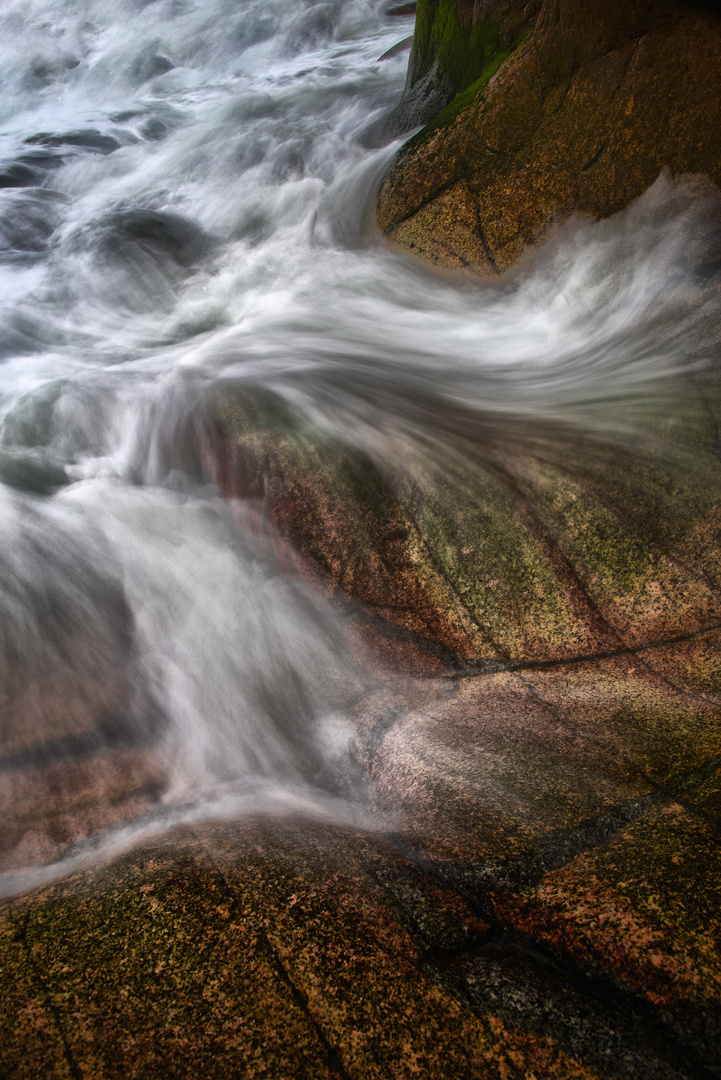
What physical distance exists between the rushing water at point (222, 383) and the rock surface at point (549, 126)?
11.4 inches

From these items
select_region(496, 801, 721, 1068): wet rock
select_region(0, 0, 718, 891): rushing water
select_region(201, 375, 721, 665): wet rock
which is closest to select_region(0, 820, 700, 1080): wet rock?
select_region(496, 801, 721, 1068): wet rock

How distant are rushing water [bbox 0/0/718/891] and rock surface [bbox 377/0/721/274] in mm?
288

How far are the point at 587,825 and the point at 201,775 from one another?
169 cm

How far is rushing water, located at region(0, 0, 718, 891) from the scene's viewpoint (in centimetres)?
309

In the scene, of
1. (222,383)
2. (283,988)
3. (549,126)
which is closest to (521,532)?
(283,988)

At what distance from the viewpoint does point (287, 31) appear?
15875mm

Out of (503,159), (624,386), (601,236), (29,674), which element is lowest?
(29,674)

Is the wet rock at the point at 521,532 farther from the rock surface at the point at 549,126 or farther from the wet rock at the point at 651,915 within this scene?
the rock surface at the point at 549,126

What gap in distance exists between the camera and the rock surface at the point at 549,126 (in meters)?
4.53

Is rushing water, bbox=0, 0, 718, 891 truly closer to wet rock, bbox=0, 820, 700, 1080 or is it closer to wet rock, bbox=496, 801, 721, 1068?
wet rock, bbox=0, 820, 700, 1080

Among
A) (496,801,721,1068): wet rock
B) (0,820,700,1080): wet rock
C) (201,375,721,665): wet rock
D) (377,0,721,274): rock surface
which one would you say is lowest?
(0,820,700,1080): wet rock

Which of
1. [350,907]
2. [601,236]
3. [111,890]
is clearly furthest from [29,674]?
[601,236]

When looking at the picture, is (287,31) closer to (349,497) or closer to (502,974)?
(349,497)

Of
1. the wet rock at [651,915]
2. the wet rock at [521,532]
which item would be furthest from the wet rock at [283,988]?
the wet rock at [521,532]
